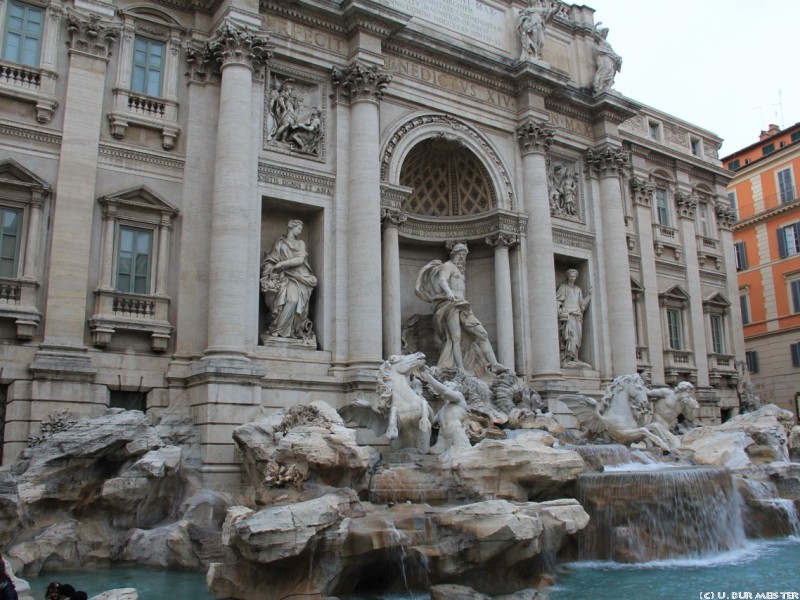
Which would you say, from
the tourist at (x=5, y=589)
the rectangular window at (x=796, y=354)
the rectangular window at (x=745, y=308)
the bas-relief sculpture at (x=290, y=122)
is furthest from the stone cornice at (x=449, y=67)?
the rectangular window at (x=745, y=308)

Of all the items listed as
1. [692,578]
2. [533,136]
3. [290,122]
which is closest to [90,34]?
[290,122]

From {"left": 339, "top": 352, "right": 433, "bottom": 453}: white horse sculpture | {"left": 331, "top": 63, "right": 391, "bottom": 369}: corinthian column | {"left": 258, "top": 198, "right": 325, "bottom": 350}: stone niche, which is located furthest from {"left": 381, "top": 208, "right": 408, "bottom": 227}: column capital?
{"left": 339, "top": 352, "right": 433, "bottom": 453}: white horse sculpture

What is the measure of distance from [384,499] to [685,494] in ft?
16.9

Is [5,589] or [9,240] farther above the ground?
[9,240]

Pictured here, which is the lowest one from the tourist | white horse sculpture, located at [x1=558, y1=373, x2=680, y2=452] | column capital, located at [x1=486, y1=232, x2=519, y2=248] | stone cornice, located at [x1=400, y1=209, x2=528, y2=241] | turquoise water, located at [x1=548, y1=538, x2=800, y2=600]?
turquoise water, located at [x1=548, y1=538, x2=800, y2=600]

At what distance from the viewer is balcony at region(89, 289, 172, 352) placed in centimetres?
1552

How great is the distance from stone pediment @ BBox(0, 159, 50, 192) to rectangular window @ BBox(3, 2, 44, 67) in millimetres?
2332

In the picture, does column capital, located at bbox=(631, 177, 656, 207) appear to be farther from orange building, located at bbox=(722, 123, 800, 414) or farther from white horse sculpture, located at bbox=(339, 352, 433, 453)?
white horse sculpture, located at bbox=(339, 352, 433, 453)

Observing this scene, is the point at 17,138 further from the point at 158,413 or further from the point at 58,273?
the point at 158,413

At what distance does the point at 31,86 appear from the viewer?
1593 cm

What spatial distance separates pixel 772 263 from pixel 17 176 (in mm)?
31088

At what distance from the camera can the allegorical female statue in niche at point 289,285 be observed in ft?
57.5

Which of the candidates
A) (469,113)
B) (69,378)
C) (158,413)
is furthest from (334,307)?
(469,113)

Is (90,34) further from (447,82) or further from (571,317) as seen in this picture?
(571,317)
